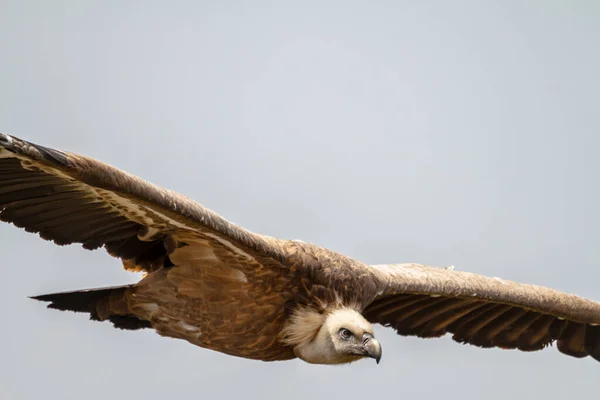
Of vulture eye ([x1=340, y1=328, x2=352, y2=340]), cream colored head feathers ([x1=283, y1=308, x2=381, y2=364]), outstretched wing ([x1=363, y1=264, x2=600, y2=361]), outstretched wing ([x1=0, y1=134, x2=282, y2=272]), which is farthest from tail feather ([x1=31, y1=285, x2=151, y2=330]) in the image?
outstretched wing ([x1=363, y1=264, x2=600, y2=361])

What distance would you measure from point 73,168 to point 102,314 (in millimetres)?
2825

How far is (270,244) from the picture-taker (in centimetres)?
1020

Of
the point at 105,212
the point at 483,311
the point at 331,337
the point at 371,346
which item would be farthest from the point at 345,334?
the point at 483,311

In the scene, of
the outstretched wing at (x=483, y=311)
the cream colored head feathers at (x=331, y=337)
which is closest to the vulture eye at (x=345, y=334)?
the cream colored head feathers at (x=331, y=337)

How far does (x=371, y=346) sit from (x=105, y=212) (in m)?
2.36

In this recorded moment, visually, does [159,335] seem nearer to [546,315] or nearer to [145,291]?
[145,291]

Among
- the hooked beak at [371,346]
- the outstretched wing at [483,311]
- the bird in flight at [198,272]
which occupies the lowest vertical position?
the hooked beak at [371,346]

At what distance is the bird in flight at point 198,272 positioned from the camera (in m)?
9.25

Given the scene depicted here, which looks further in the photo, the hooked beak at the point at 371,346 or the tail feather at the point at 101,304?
the tail feather at the point at 101,304

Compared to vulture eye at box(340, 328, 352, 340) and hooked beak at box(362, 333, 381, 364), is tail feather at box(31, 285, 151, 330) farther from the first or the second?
hooked beak at box(362, 333, 381, 364)

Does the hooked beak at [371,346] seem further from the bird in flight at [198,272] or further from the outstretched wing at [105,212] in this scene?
the outstretched wing at [105,212]

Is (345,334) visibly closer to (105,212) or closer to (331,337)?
(331,337)

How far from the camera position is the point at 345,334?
1041cm

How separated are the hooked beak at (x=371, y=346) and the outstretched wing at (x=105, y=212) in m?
0.97
